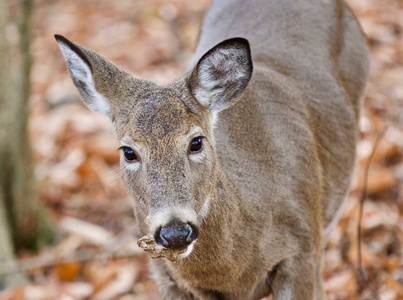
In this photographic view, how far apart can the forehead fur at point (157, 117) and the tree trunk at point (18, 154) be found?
3259mm

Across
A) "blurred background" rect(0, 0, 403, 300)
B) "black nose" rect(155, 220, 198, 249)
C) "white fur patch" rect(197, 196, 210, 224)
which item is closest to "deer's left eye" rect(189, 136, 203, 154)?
"white fur patch" rect(197, 196, 210, 224)

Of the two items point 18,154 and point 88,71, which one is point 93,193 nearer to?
point 18,154

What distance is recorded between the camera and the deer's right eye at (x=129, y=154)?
4176 mm

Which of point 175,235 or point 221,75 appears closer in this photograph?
point 175,235

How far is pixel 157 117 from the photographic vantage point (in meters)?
4.17

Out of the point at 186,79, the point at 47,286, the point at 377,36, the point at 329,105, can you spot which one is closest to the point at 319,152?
the point at 329,105

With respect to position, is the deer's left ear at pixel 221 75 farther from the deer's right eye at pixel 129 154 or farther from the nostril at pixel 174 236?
the nostril at pixel 174 236

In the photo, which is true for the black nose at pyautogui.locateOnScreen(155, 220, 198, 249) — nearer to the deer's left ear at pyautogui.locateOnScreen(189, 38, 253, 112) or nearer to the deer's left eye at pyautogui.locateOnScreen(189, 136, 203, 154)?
the deer's left eye at pyautogui.locateOnScreen(189, 136, 203, 154)

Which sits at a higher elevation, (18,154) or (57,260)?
(18,154)

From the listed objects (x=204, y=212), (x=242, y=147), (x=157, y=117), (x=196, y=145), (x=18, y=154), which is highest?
(x=157, y=117)

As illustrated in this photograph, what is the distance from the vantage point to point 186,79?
4480mm

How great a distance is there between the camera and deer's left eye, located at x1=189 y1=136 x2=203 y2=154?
13.6ft

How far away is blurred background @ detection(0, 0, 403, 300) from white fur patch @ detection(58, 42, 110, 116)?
84 centimetres

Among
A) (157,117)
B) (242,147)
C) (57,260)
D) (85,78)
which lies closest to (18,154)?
(57,260)
